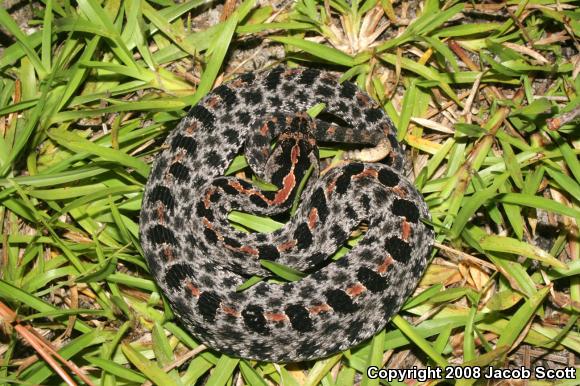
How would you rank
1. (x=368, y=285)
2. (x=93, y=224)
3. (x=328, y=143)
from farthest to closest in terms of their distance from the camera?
(x=328, y=143) < (x=93, y=224) < (x=368, y=285)

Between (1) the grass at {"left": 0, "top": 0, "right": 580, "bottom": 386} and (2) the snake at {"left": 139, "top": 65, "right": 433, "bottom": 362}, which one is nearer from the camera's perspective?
(2) the snake at {"left": 139, "top": 65, "right": 433, "bottom": 362}

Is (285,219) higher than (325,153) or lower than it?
lower

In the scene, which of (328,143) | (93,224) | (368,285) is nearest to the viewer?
(368,285)

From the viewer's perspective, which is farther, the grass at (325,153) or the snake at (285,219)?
the grass at (325,153)

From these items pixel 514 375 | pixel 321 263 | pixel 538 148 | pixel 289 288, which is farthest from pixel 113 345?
pixel 538 148

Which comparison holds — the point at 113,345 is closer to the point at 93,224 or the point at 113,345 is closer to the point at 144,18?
the point at 93,224
